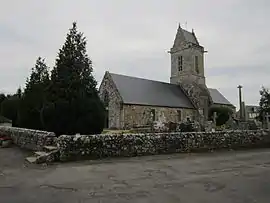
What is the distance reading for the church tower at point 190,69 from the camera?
40.7 m

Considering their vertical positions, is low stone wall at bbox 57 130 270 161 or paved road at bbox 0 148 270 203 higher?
low stone wall at bbox 57 130 270 161

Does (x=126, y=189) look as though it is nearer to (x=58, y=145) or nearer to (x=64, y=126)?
(x=58, y=145)

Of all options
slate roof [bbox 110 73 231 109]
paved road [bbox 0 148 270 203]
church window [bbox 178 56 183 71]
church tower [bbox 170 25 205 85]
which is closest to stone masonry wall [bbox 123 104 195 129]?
slate roof [bbox 110 73 231 109]

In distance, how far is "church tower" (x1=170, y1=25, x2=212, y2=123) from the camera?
133 feet

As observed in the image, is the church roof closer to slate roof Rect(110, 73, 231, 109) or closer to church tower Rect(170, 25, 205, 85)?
slate roof Rect(110, 73, 231, 109)

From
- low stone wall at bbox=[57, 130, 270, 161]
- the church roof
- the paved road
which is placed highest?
the church roof

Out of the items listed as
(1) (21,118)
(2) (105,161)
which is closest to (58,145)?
(2) (105,161)

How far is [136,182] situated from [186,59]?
3793 centimetres

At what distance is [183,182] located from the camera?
24.0ft

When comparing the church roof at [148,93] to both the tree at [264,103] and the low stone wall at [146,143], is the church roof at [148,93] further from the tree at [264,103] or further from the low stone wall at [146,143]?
the low stone wall at [146,143]

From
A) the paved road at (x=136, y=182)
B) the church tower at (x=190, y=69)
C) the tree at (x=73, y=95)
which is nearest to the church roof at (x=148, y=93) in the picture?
the church tower at (x=190, y=69)

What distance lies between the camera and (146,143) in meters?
13.2

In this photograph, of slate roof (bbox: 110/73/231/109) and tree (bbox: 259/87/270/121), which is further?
slate roof (bbox: 110/73/231/109)

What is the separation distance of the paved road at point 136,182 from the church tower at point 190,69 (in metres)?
30.2
